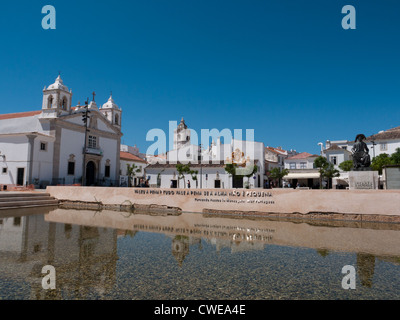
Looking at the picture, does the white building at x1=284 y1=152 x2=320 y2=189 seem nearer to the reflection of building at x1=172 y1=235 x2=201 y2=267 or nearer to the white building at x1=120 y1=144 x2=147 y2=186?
the white building at x1=120 y1=144 x2=147 y2=186

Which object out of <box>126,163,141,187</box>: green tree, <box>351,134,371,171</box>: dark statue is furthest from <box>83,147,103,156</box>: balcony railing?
<box>351,134,371,171</box>: dark statue

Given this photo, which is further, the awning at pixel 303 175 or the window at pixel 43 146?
the awning at pixel 303 175

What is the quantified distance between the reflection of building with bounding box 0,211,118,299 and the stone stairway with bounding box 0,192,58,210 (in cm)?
699

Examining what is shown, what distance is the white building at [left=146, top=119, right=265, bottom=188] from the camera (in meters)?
36.4

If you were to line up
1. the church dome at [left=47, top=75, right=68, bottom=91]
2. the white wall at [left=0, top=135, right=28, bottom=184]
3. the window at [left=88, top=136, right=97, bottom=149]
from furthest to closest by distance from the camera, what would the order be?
the window at [left=88, top=136, right=97, bottom=149] → the church dome at [left=47, top=75, right=68, bottom=91] → the white wall at [left=0, top=135, right=28, bottom=184]

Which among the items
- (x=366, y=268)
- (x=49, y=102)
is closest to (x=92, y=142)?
(x=49, y=102)

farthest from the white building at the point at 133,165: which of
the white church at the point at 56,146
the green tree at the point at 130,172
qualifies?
the white church at the point at 56,146

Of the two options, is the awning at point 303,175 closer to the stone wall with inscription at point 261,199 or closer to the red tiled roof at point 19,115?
the stone wall with inscription at point 261,199

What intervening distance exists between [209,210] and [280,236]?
641 centimetres

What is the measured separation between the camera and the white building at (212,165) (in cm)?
3641

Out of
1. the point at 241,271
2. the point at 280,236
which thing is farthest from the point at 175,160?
the point at 241,271

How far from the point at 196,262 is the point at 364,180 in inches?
454

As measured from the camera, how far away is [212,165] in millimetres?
37031

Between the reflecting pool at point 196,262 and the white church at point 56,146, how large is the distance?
56.2 feet
